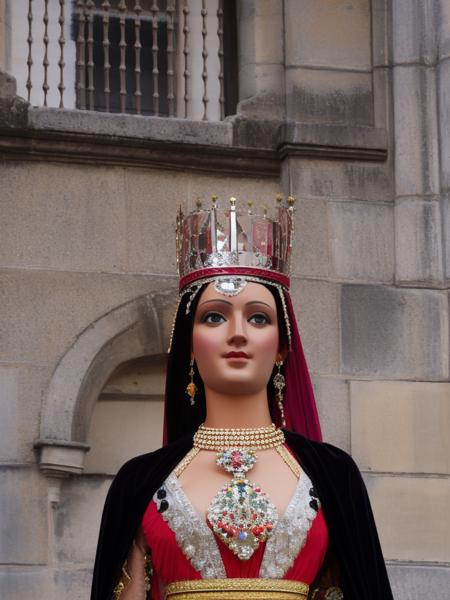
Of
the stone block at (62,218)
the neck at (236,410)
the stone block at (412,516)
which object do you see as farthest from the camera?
the stone block at (412,516)

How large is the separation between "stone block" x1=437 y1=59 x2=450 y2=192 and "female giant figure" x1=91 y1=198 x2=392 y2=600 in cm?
313

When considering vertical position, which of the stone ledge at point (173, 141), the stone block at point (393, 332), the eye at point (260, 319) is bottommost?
the eye at point (260, 319)

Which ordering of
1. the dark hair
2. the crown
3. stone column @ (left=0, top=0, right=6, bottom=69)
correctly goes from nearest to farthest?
the crown, the dark hair, stone column @ (left=0, top=0, right=6, bottom=69)

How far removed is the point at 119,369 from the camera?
37.1 ft

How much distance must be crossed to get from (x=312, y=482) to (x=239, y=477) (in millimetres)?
295

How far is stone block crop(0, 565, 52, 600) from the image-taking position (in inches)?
420

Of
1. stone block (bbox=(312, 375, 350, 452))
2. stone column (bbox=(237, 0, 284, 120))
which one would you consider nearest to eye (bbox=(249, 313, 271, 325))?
stone block (bbox=(312, 375, 350, 452))

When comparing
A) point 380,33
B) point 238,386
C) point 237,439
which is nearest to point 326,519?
point 237,439

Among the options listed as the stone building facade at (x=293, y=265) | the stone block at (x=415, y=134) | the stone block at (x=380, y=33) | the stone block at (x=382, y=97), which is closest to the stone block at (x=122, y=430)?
the stone building facade at (x=293, y=265)

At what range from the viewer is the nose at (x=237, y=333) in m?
8.23

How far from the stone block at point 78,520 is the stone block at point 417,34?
2.84 metres

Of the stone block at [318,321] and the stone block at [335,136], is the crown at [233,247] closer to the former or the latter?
the stone block at [318,321]

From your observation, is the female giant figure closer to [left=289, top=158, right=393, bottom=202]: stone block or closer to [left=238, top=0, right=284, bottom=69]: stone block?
[left=289, top=158, right=393, bottom=202]: stone block

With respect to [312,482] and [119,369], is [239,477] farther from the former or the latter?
[119,369]
